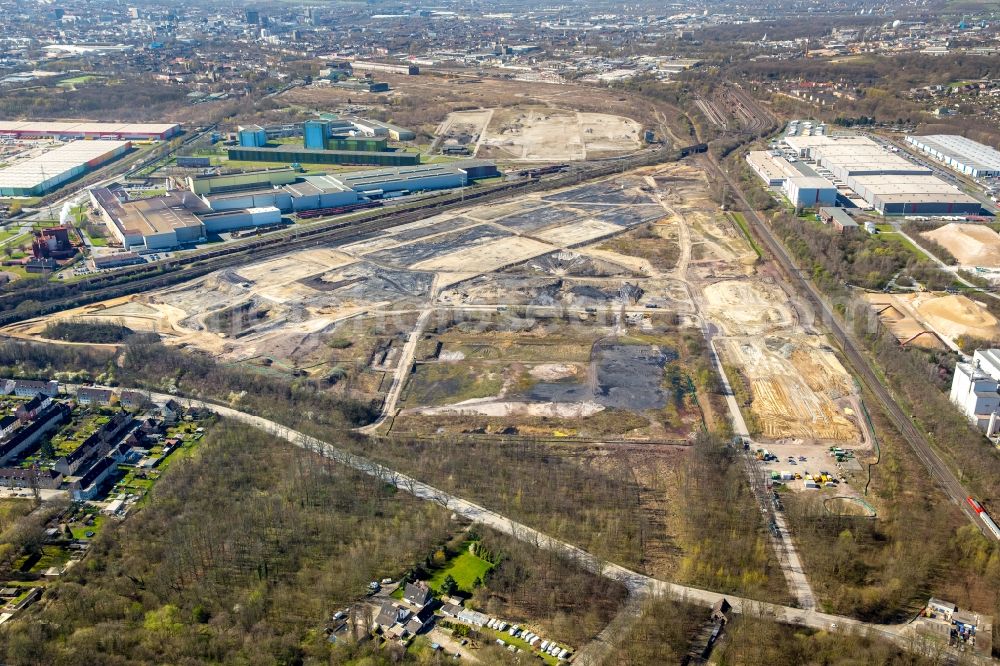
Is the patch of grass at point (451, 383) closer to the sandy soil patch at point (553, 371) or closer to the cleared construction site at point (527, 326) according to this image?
the cleared construction site at point (527, 326)

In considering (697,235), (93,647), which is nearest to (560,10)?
(697,235)

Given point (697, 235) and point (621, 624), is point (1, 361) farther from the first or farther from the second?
point (697, 235)

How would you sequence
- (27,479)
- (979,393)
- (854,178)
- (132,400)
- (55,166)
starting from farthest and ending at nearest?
(55,166)
(854,178)
(132,400)
(979,393)
(27,479)

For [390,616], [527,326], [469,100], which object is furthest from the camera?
[469,100]

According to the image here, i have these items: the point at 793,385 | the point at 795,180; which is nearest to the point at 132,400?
the point at 793,385

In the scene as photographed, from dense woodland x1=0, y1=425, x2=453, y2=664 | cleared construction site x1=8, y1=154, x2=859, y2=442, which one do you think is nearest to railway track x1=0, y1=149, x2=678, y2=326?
cleared construction site x1=8, y1=154, x2=859, y2=442

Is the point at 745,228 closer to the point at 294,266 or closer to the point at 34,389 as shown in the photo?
the point at 294,266
